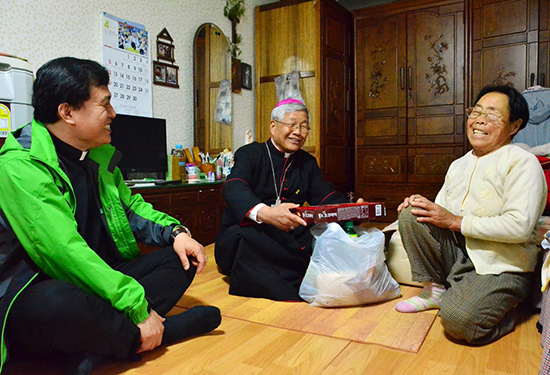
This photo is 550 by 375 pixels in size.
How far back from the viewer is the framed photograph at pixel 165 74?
137 inches

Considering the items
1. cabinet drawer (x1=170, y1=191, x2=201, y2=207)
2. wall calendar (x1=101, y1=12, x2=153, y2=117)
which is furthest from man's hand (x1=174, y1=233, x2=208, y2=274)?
wall calendar (x1=101, y1=12, x2=153, y2=117)

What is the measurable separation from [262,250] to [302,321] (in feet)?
1.42

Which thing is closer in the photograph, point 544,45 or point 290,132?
point 290,132

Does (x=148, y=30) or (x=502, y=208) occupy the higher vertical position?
(x=148, y=30)

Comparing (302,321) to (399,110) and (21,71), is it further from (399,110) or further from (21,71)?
(399,110)

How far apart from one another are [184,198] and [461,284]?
2.10 meters

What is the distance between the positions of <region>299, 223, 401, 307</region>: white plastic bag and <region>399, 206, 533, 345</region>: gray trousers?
16 cm

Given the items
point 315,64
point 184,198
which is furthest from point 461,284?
point 315,64

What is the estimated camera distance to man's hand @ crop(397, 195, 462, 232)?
162cm

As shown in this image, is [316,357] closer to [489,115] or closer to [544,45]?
[489,115]

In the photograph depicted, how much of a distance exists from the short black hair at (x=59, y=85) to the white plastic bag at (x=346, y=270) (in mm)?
1091

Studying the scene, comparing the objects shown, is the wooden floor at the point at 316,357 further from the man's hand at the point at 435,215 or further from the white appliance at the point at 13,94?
the white appliance at the point at 13,94

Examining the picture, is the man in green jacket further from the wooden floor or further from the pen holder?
the pen holder

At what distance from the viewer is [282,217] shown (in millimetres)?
1862
